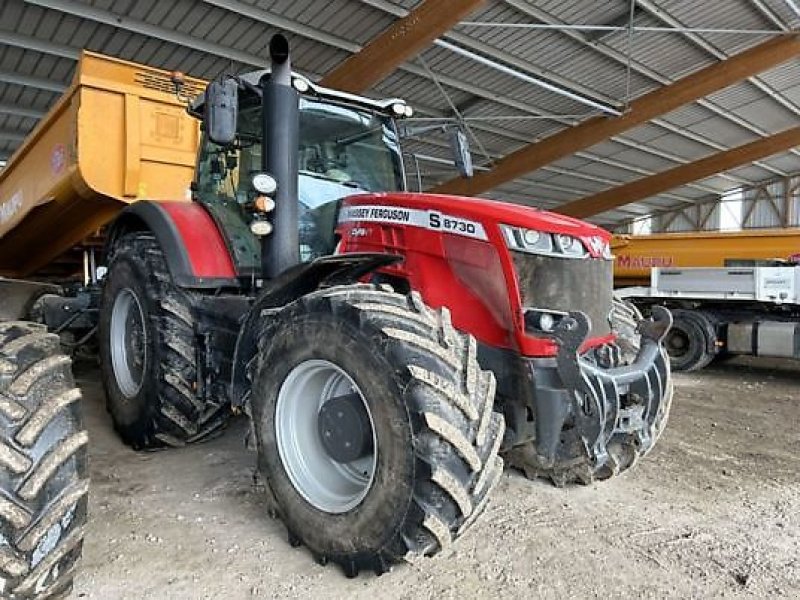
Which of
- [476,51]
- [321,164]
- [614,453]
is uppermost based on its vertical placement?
[476,51]

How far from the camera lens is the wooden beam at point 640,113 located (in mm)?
10352

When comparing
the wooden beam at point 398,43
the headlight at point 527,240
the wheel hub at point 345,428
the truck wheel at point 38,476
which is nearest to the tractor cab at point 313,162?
the wheel hub at point 345,428

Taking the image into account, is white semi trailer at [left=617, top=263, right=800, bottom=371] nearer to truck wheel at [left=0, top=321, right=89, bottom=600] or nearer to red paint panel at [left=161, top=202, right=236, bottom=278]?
red paint panel at [left=161, top=202, right=236, bottom=278]

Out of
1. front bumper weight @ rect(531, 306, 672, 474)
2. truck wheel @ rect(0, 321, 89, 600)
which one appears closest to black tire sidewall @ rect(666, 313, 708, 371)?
front bumper weight @ rect(531, 306, 672, 474)

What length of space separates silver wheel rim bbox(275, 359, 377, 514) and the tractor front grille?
2.84 feet

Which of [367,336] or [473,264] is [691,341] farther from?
[367,336]

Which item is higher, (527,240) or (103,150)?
(103,150)

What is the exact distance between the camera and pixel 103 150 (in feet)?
14.9

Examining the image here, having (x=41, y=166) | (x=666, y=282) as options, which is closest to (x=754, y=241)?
(x=666, y=282)

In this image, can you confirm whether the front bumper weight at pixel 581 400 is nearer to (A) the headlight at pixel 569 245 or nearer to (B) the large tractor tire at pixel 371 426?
(B) the large tractor tire at pixel 371 426

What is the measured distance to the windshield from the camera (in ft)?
11.6

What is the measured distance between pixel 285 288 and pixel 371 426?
811 millimetres

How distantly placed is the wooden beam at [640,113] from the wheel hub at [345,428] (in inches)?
419

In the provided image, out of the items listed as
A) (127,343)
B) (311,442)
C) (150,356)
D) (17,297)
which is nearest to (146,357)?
(150,356)
